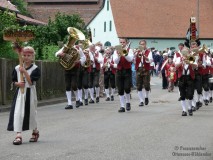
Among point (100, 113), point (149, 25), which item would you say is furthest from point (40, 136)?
point (149, 25)

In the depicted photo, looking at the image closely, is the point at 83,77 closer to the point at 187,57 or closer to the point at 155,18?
the point at 187,57

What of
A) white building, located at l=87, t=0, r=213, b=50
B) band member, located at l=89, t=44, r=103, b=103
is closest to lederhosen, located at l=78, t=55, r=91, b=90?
band member, located at l=89, t=44, r=103, b=103

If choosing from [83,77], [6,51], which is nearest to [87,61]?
[83,77]

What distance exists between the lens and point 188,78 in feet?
54.9

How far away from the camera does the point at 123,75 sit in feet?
59.1

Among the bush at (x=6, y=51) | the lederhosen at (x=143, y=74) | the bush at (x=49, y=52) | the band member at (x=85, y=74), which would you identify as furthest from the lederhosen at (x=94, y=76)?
the bush at (x=49, y=52)

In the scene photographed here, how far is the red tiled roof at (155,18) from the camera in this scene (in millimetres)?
83500

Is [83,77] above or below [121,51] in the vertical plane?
below

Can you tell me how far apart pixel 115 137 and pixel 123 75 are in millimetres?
6235

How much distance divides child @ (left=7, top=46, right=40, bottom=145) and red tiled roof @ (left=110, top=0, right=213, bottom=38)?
7202 cm

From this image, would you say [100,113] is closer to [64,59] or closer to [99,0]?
[64,59]

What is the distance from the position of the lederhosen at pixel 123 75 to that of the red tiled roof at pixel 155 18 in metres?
65.0

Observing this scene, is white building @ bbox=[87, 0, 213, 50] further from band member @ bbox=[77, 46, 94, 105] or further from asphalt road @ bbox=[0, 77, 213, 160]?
asphalt road @ bbox=[0, 77, 213, 160]

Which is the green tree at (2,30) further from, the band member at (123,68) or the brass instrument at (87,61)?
the band member at (123,68)
